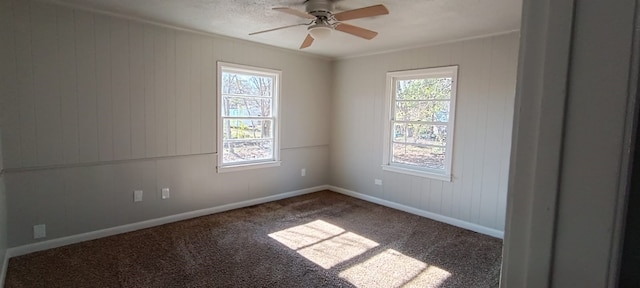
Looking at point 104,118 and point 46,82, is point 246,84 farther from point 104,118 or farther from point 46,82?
point 46,82

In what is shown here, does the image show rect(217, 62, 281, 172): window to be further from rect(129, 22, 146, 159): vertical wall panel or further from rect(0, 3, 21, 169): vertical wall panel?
→ rect(0, 3, 21, 169): vertical wall panel

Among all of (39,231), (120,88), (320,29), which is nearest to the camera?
(320,29)

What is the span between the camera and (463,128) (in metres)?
4.29

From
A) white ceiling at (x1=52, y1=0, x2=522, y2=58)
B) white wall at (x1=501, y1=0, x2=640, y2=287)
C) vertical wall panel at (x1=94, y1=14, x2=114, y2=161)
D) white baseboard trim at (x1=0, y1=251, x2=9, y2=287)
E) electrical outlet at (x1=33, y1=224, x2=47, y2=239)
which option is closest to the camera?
white wall at (x1=501, y1=0, x2=640, y2=287)

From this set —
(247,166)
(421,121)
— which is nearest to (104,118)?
(247,166)

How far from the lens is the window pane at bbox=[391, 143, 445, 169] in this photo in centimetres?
462

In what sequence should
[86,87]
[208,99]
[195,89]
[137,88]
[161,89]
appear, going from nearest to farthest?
1. [86,87]
2. [137,88]
3. [161,89]
4. [195,89]
5. [208,99]

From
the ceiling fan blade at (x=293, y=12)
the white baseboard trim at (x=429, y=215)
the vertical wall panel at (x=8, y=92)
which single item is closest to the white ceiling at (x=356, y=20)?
the ceiling fan blade at (x=293, y=12)

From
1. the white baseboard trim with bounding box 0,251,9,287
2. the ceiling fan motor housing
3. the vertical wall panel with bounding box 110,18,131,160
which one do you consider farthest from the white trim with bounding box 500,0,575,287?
the vertical wall panel with bounding box 110,18,131,160

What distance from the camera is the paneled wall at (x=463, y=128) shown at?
3.93 meters

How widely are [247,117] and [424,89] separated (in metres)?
2.61

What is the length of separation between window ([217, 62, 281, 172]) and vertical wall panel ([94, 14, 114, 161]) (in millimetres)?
1297

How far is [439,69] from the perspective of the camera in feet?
14.5

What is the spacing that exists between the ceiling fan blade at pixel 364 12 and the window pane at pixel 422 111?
2.17m
